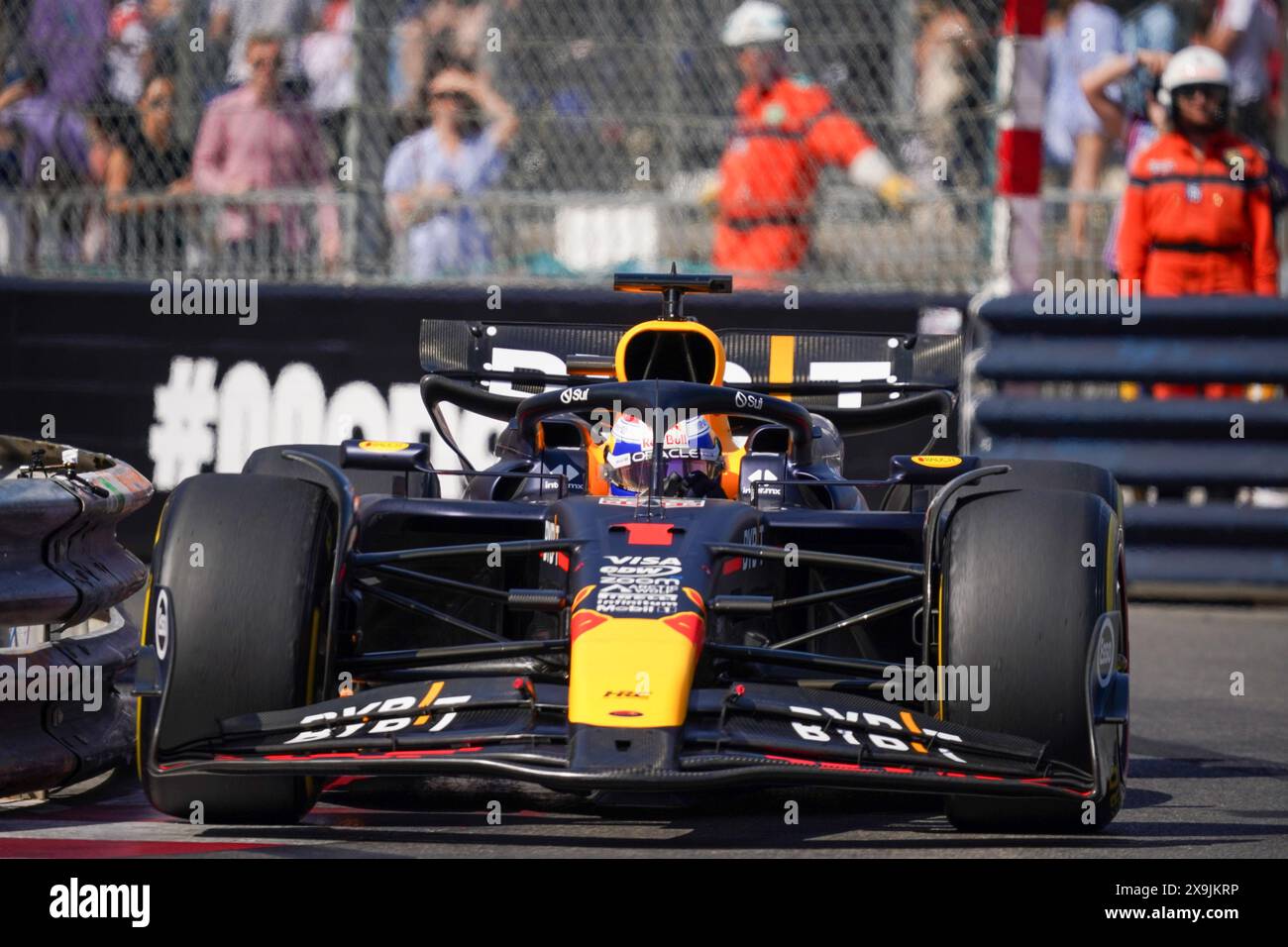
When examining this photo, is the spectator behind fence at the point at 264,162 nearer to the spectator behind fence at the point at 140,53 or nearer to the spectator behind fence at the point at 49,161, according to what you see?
the spectator behind fence at the point at 140,53

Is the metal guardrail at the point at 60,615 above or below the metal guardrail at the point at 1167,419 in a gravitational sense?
below

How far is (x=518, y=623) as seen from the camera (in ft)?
19.3

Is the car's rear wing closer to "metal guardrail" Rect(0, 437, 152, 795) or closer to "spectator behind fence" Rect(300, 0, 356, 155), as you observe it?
"metal guardrail" Rect(0, 437, 152, 795)

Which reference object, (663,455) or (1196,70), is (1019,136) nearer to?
(1196,70)

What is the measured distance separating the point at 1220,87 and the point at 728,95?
2.34 metres

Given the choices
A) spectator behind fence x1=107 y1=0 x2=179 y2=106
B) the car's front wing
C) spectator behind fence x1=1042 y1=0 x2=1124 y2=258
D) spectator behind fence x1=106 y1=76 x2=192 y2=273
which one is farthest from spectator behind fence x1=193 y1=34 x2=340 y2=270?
the car's front wing

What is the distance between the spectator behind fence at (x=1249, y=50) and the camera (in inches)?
456

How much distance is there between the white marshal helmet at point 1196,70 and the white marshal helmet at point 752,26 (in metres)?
1.99

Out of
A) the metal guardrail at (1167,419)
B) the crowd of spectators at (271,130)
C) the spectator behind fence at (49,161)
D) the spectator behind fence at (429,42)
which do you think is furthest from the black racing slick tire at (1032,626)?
the spectator behind fence at (49,161)

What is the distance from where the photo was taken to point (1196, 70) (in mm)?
10398

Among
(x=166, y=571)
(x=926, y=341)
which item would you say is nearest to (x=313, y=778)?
(x=166, y=571)

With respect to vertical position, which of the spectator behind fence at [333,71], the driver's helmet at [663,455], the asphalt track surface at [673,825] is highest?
the spectator behind fence at [333,71]

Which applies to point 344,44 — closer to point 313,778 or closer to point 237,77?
point 237,77

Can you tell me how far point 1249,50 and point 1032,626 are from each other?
24.9ft
